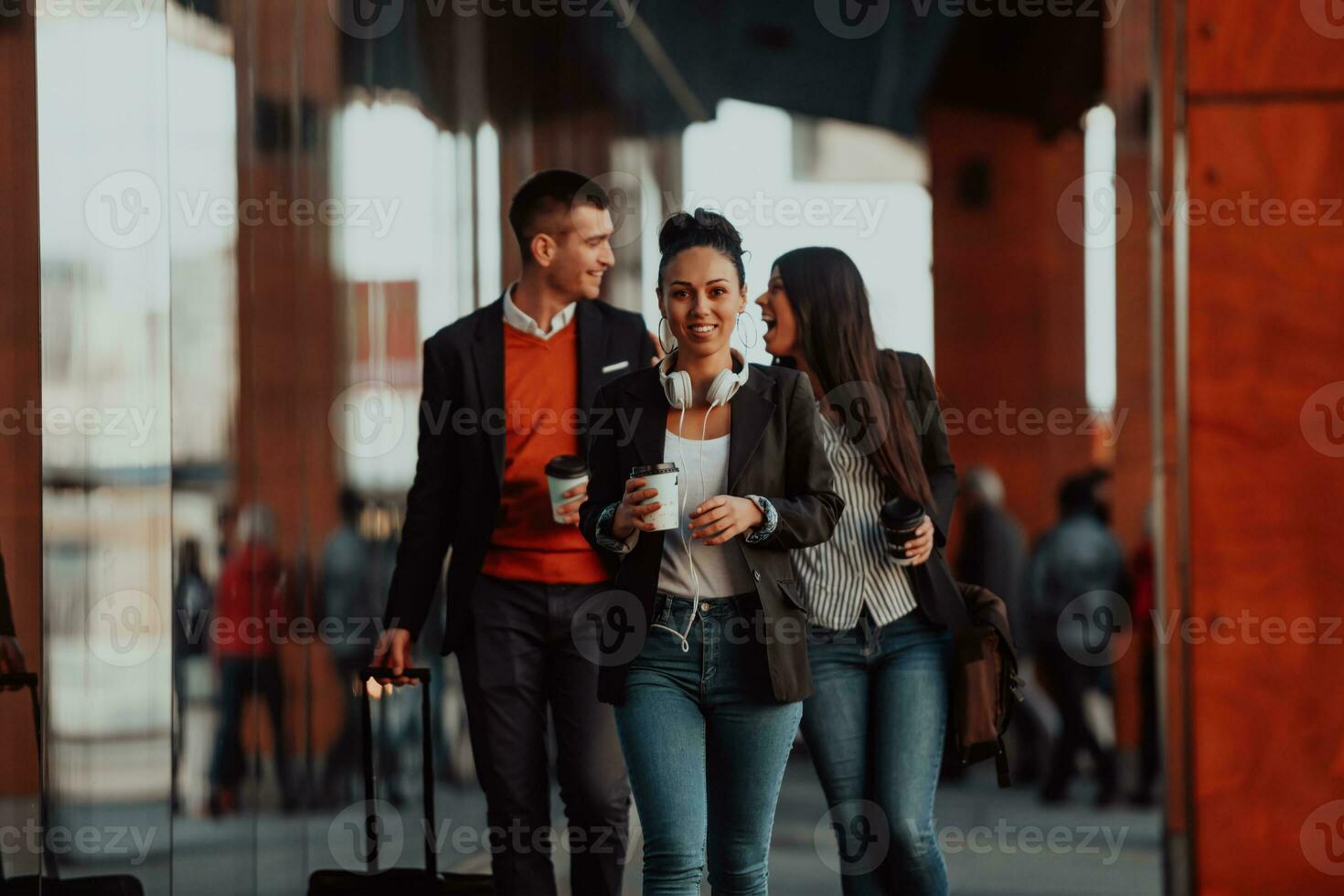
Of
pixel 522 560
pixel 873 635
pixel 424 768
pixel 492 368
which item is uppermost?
pixel 492 368

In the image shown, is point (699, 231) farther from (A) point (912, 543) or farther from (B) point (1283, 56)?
(B) point (1283, 56)

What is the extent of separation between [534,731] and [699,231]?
1.33 metres

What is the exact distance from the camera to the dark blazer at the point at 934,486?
3.36 m

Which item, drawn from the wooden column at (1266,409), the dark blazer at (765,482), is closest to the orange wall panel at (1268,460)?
the wooden column at (1266,409)

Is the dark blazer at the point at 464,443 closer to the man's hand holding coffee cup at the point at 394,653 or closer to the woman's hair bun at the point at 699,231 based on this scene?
the man's hand holding coffee cup at the point at 394,653

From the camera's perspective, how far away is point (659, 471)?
2844 millimetres

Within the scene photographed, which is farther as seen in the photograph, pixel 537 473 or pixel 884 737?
pixel 537 473

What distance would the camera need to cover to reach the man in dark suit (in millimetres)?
3676

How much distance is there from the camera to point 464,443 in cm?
Result: 367

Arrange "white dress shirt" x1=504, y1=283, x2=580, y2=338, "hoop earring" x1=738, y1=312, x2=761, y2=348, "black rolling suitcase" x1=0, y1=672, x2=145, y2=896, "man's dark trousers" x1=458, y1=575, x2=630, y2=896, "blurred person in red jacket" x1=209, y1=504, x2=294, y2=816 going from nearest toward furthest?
"hoop earring" x1=738, y1=312, x2=761, y2=348 < "man's dark trousers" x1=458, y1=575, x2=630, y2=896 < "white dress shirt" x1=504, y1=283, x2=580, y2=338 < "black rolling suitcase" x1=0, y1=672, x2=145, y2=896 < "blurred person in red jacket" x1=209, y1=504, x2=294, y2=816

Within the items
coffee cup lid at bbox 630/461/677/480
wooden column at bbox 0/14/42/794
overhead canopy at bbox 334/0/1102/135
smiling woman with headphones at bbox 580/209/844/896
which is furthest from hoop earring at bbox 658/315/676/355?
overhead canopy at bbox 334/0/1102/135

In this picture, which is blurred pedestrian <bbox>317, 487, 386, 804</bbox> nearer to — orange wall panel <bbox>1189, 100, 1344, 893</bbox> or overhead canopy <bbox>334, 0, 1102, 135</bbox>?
overhead canopy <bbox>334, 0, 1102, 135</bbox>

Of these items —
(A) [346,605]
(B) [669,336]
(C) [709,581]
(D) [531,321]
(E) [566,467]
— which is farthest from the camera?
(A) [346,605]

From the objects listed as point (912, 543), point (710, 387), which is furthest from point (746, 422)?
point (912, 543)
